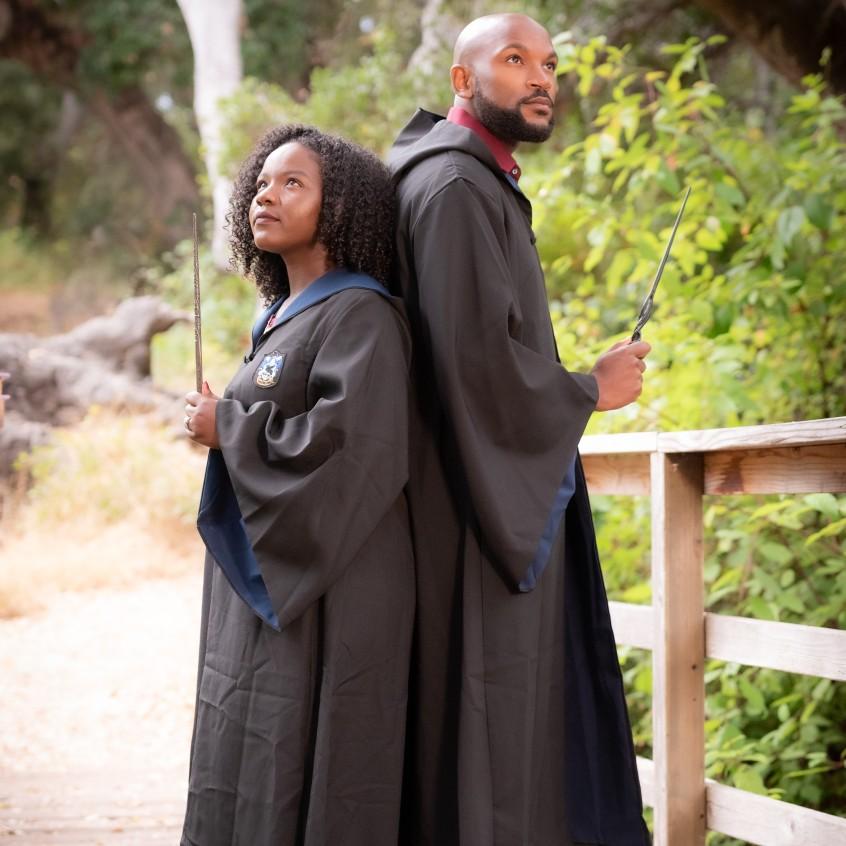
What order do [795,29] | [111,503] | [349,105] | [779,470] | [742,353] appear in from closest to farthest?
[779,470] < [742,353] < [795,29] < [111,503] < [349,105]

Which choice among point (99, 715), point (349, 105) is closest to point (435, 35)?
point (349, 105)

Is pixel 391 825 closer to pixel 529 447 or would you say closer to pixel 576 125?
pixel 529 447

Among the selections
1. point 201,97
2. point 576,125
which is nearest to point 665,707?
point 576,125

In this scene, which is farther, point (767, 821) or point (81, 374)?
point (81, 374)

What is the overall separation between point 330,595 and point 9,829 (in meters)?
1.69

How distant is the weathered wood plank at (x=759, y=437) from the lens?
168cm

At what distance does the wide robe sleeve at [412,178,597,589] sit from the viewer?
159cm

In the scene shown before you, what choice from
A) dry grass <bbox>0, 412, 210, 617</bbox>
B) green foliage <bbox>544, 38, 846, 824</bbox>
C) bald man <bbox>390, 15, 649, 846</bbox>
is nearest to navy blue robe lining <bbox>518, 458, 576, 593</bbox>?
bald man <bbox>390, 15, 649, 846</bbox>

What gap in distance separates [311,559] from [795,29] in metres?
3.70

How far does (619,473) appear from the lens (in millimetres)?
2570

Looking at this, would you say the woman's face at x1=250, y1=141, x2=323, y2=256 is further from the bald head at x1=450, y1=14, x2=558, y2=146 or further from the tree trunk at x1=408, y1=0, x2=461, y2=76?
the tree trunk at x1=408, y1=0, x2=461, y2=76

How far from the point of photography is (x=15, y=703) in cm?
537

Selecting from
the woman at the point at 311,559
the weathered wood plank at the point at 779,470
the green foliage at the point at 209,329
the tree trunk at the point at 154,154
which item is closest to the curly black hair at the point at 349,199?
the woman at the point at 311,559

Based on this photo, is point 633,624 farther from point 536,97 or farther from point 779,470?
point 536,97
